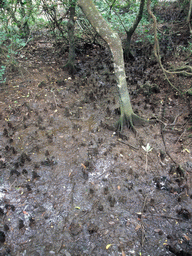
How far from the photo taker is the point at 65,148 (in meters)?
4.72

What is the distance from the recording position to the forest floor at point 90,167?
10.4 feet

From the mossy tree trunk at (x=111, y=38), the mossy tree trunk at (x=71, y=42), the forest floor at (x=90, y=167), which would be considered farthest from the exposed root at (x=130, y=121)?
the mossy tree trunk at (x=71, y=42)

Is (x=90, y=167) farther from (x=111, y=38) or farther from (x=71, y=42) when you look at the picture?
(x=71, y=42)

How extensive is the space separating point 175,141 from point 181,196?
1459 mm

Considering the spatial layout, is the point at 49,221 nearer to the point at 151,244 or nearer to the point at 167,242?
the point at 151,244

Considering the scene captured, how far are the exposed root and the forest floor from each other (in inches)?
6.0

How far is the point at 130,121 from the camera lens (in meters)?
5.04

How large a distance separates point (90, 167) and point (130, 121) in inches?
62.7

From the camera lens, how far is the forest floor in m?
3.17

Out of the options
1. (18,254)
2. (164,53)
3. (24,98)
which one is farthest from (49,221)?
(164,53)

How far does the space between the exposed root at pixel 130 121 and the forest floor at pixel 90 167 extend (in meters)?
0.15

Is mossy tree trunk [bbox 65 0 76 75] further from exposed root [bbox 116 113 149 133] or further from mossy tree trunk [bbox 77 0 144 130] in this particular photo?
exposed root [bbox 116 113 149 133]

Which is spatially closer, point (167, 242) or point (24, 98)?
point (167, 242)

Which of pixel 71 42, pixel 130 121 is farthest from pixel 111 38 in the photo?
pixel 71 42
